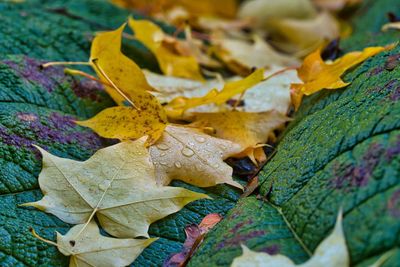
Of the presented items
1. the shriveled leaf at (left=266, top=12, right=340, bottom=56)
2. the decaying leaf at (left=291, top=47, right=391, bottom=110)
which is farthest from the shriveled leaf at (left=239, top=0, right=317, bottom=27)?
the decaying leaf at (left=291, top=47, right=391, bottom=110)

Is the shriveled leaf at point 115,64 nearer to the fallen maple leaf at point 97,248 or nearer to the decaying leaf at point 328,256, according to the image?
the fallen maple leaf at point 97,248

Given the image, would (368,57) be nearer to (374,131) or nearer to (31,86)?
(374,131)

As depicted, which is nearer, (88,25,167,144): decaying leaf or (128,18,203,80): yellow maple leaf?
(88,25,167,144): decaying leaf

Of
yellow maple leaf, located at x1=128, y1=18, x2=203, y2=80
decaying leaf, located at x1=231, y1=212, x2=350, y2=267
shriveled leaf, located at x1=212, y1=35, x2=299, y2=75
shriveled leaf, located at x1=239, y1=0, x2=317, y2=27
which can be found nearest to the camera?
decaying leaf, located at x1=231, y1=212, x2=350, y2=267

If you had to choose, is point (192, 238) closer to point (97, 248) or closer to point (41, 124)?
point (97, 248)

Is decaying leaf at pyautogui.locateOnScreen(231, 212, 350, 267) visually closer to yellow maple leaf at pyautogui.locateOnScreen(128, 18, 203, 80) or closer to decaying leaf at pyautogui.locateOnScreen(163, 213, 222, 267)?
decaying leaf at pyautogui.locateOnScreen(163, 213, 222, 267)

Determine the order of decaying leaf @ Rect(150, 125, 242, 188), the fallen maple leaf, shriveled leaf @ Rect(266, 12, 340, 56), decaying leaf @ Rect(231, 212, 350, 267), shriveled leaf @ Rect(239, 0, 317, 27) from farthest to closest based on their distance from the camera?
shriveled leaf @ Rect(239, 0, 317, 27) < shriveled leaf @ Rect(266, 12, 340, 56) < decaying leaf @ Rect(150, 125, 242, 188) < the fallen maple leaf < decaying leaf @ Rect(231, 212, 350, 267)
